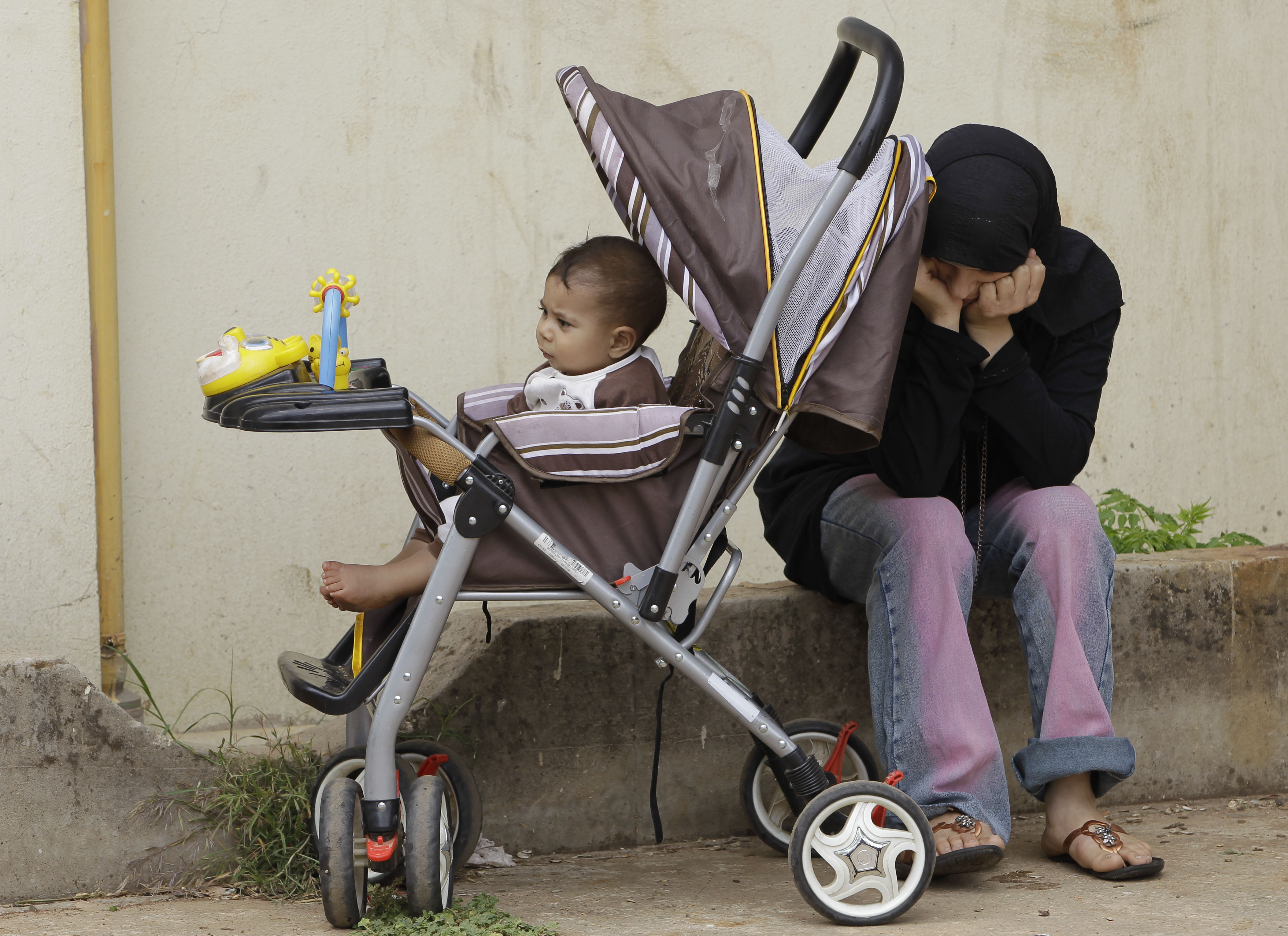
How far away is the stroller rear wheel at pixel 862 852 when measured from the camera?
2.10 meters

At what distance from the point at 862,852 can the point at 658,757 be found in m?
0.53

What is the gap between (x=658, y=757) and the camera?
2529 millimetres

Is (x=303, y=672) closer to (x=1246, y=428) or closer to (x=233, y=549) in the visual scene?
(x=233, y=549)

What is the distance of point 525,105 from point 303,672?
1.83 m

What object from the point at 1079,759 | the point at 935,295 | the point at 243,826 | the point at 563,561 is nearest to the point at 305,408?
the point at 563,561

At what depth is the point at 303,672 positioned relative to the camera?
7.30 feet

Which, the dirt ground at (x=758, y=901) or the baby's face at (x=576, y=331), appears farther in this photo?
the baby's face at (x=576, y=331)

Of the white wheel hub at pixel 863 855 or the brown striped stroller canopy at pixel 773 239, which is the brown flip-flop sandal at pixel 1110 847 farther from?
the brown striped stroller canopy at pixel 773 239

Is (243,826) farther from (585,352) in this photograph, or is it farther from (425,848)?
(585,352)

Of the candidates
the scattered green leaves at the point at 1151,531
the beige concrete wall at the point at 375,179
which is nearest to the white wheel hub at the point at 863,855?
the scattered green leaves at the point at 1151,531

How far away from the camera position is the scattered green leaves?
341 centimetres

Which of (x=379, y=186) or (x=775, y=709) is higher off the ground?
(x=379, y=186)

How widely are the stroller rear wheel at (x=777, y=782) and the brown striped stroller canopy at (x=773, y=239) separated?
68 cm

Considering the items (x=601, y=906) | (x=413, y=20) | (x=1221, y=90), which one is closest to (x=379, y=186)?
(x=413, y=20)
